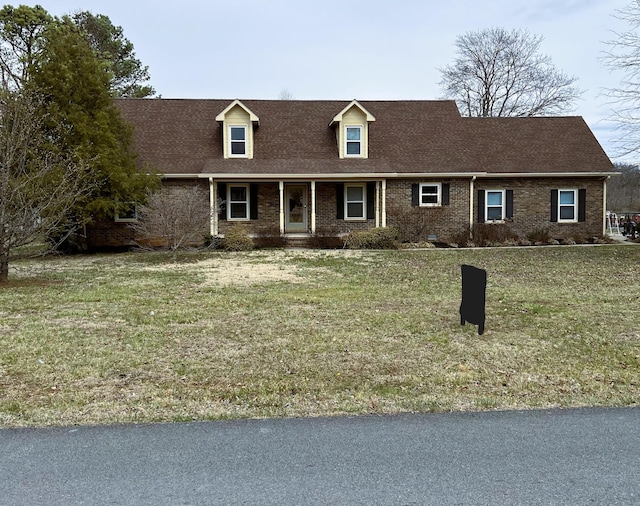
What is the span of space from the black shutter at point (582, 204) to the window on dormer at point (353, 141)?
9453mm

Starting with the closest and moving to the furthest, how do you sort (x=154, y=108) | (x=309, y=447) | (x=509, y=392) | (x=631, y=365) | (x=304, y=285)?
1. (x=309, y=447)
2. (x=509, y=392)
3. (x=631, y=365)
4. (x=304, y=285)
5. (x=154, y=108)

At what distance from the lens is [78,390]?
4930 mm

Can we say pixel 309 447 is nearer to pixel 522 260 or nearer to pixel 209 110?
pixel 522 260

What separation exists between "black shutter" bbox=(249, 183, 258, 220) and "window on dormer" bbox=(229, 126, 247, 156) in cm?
153

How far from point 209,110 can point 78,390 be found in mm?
21574

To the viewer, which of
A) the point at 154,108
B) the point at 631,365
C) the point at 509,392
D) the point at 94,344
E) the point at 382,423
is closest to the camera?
A: the point at 382,423

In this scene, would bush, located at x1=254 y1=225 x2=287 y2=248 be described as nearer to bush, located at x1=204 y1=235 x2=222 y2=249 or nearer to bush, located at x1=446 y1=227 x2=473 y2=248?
bush, located at x1=204 y1=235 x2=222 y2=249

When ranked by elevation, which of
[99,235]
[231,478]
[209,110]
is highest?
[209,110]

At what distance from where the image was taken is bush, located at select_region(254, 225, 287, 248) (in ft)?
67.4

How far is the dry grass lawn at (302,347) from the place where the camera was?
15.3ft

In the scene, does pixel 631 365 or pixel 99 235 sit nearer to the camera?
pixel 631 365

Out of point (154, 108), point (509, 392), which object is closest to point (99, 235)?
point (154, 108)

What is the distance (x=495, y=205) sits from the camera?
23.2 meters

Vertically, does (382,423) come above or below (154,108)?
below
